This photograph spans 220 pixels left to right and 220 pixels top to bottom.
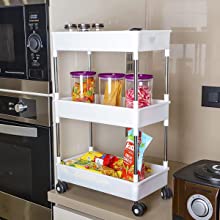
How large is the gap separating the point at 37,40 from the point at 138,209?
709 mm

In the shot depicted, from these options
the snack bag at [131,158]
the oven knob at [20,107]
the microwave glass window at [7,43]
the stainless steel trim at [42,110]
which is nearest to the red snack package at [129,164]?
the snack bag at [131,158]

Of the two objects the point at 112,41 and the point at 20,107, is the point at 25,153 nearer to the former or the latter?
the point at 20,107

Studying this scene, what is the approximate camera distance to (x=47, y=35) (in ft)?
4.73

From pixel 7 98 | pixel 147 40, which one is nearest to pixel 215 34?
pixel 147 40

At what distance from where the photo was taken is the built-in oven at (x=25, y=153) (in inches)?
60.4

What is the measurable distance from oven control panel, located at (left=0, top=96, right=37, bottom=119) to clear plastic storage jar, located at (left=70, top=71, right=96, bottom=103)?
0.19 m

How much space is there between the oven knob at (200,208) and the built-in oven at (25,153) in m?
0.61

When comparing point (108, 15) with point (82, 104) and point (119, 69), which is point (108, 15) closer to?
point (119, 69)

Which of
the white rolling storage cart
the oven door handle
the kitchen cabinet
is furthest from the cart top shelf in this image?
the kitchen cabinet

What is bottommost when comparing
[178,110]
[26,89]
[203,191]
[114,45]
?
[203,191]

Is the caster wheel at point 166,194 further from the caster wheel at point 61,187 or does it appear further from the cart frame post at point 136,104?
the caster wheel at point 61,187

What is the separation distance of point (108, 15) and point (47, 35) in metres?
0.37

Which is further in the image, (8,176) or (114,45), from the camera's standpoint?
(8,176)

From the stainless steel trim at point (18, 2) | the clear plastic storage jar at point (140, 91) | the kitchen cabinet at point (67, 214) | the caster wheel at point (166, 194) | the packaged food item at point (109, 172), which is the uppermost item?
the stainless steel trim at point (18, 2)
